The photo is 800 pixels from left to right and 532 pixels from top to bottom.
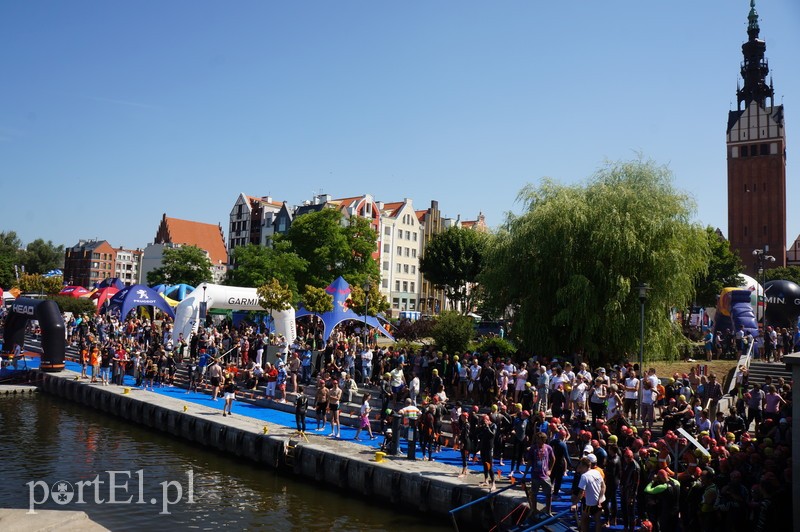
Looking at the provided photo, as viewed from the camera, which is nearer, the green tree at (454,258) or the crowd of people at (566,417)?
the crowd of people at (566,417)

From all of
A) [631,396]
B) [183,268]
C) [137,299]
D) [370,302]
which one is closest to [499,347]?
[370,302]

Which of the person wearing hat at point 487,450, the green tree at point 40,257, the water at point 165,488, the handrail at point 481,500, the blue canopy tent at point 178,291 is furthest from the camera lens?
the green tree at point 40,257

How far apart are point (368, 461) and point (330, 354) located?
11581mm

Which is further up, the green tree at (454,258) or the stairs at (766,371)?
the green tree at (454,258)

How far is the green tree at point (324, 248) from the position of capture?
200 ft

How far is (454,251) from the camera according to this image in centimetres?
6700

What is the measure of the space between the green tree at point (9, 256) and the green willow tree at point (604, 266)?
83.0 m

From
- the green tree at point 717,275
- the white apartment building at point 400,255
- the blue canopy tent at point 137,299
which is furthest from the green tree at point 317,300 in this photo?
the white apartment building at point 400,255

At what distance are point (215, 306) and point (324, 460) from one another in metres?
19.3

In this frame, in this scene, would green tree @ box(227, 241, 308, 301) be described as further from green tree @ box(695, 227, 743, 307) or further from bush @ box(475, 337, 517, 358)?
green tree @ box(695, 227, 743, 307)

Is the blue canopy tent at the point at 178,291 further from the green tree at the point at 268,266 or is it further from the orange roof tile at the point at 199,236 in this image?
the orange roof tile at the point at 199,236

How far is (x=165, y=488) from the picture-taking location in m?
18.0

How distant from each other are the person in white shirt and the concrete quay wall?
213 inches

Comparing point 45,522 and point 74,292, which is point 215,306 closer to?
point 45,522
